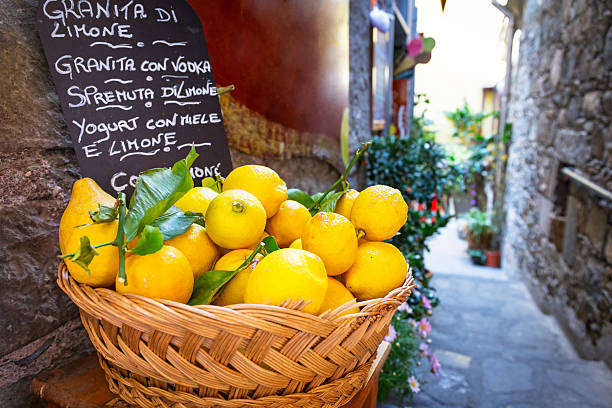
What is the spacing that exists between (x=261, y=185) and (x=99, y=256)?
339mm

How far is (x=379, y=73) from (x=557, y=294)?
2.45 m

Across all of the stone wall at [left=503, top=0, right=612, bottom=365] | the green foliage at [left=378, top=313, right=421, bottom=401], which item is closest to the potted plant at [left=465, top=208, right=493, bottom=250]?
the stone wall at [left=503, top=0, right=612, bottom=365]

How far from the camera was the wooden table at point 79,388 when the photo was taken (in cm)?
75

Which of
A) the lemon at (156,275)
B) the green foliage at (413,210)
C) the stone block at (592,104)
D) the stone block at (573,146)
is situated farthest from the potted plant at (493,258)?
the lemon at (156,275)

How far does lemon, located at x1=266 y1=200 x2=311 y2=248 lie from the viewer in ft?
2.88

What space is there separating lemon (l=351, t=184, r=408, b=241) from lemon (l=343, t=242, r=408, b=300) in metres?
0.05

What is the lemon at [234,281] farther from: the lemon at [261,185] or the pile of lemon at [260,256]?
the lemon at [261,185]

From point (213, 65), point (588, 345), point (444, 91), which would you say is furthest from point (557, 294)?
point (444, 91)

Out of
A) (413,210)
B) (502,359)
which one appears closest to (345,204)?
(413,210)

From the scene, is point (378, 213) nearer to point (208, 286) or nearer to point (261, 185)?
point (261, 185)

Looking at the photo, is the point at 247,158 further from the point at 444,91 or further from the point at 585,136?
the point at 444,91

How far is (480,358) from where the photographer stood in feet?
8.95

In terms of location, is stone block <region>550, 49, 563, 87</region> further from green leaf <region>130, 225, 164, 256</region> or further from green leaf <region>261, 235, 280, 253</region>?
green leaf <region>130, 225, 164, 256</region>

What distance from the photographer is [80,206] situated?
0.70m
